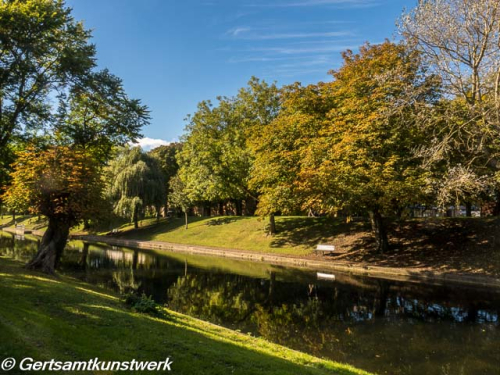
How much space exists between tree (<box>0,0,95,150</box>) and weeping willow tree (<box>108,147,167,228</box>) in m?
28.4

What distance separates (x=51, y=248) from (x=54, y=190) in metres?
2.66

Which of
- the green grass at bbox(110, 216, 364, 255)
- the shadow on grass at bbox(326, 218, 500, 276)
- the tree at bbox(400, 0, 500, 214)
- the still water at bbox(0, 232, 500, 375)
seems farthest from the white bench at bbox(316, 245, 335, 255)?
the tree at bbox(400, 0, 500, 214)

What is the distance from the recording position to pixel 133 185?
47.2 meters

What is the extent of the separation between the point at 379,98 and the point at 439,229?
37.3 feet

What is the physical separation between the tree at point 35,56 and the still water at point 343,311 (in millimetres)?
9014

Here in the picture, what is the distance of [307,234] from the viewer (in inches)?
1332

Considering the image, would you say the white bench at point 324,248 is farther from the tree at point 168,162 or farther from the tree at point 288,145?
the tree at point 168,162

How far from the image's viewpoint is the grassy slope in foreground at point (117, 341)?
18.6 feet

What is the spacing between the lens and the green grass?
32344 millimetres

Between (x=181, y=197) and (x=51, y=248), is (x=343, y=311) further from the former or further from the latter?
(x=181, y=197)

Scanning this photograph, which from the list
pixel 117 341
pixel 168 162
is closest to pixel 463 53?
pixel 117 341

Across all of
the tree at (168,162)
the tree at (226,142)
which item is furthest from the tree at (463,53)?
the tree at (168,162)

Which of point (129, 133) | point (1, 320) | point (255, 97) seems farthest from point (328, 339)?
point (255, 97)

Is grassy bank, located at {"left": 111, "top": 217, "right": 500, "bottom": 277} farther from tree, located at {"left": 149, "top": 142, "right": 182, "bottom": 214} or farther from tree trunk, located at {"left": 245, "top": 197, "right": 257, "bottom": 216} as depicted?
tree, located at {"left": 149, "top": 142, "right": 182, "bottom": 214}
